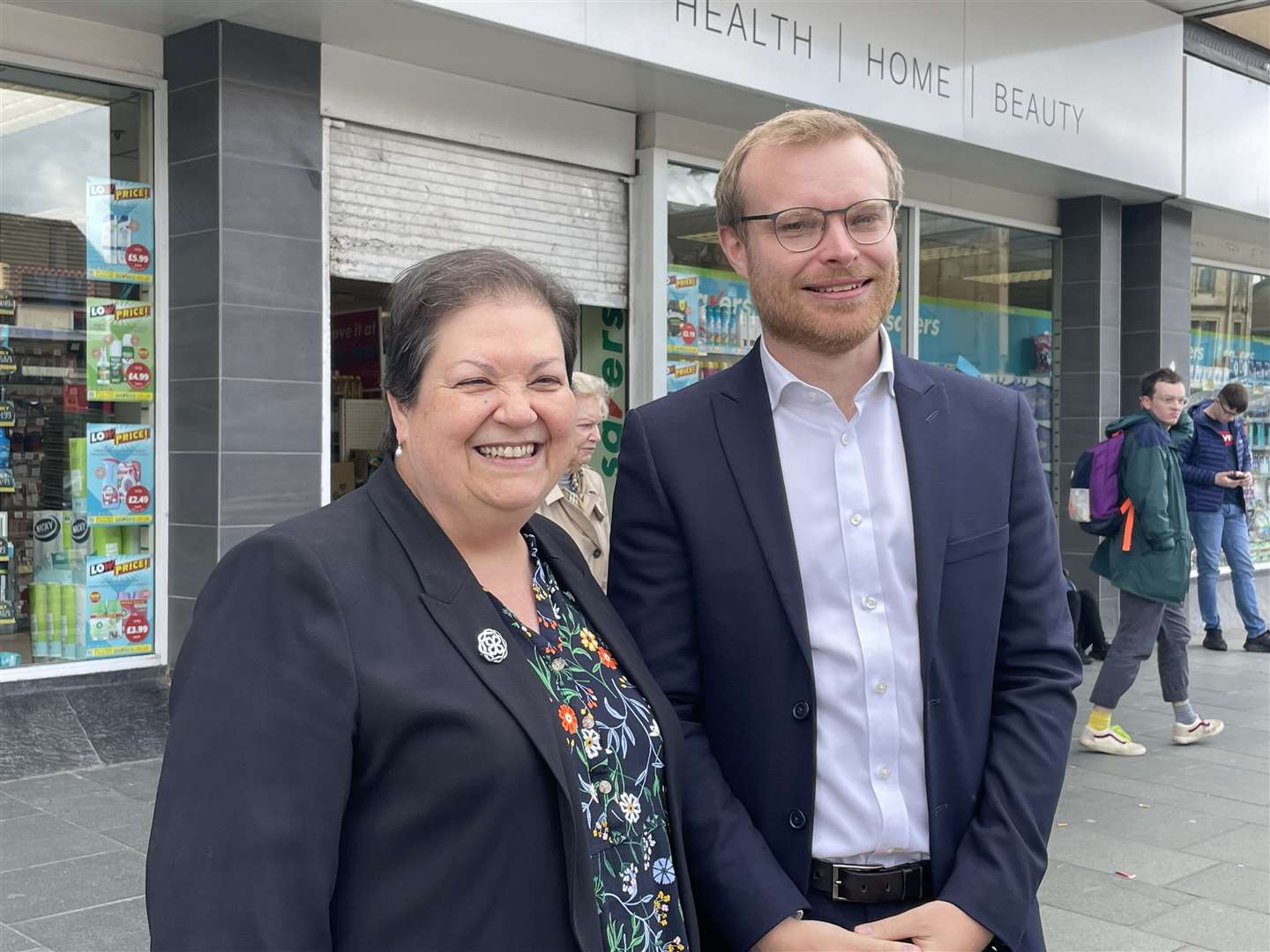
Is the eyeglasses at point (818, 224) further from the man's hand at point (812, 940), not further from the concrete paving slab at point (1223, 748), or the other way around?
the concrete paving slab at point (1223, 748)

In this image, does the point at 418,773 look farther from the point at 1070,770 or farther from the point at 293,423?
the point at 1070,770

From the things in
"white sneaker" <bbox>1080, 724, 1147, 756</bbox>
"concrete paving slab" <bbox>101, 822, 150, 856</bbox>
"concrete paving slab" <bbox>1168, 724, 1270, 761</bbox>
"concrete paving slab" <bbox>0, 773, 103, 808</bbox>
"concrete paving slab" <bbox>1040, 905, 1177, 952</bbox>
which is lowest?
"concrete paving slab" <bbox>1168, 724, 1270, 761</bbox>

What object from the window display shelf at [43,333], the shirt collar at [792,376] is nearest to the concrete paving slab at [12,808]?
the window display shelf at [43,333]

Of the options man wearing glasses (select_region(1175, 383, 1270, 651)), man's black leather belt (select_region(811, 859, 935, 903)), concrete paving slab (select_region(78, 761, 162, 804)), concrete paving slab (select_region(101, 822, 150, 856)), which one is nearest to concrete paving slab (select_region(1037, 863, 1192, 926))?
man's black leather belt (select_region(811, 859, 935, 903))

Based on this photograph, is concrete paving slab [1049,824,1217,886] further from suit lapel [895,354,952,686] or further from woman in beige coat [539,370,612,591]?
suit lapel [895,354,952,686]

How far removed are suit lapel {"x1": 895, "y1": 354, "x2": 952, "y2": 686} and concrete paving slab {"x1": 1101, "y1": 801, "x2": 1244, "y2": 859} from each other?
14.0 ft

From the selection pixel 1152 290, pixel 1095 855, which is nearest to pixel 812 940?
pixel 1095 855

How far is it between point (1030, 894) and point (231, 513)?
17.3ft

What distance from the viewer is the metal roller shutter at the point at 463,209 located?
23.6 ft

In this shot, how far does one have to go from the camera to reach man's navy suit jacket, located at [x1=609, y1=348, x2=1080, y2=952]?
2062 mm

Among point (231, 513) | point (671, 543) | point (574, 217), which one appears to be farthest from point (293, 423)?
point (671, 543)

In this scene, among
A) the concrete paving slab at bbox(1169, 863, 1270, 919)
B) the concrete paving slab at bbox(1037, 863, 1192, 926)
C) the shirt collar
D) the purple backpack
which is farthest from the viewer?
the purple backpack

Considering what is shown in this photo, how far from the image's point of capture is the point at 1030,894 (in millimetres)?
2082

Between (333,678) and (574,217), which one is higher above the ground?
(574,217)
